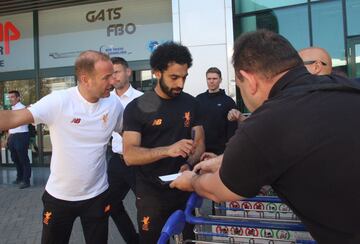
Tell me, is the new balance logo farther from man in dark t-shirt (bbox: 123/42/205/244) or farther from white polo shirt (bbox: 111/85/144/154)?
white polo shirt (bbox: 111/85/144/154)

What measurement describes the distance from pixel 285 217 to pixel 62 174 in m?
1.68

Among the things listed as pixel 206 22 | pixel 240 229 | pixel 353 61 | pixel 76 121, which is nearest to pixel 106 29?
pixel 206 22

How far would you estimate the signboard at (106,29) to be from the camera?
1172 cm

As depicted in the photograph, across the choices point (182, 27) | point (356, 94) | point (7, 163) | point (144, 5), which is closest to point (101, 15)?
point (144, 5)

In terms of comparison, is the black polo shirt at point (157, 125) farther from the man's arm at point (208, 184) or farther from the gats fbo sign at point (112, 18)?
the gats fbo sign at point (112, 18)

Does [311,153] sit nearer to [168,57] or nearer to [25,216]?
[168,57]

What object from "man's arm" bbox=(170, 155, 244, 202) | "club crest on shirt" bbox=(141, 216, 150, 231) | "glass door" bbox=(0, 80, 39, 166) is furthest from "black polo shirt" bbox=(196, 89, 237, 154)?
"glass door" bbox=(0, 80, 39, 166)

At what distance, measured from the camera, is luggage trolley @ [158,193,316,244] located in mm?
2227

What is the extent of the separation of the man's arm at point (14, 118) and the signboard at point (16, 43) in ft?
35.3

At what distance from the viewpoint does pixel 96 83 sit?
11.0 ft

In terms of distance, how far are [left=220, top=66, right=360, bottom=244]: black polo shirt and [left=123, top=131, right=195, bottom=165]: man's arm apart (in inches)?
49.8

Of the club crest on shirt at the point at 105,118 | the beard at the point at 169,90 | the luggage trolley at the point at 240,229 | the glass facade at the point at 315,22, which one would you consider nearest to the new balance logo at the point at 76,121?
the club crest on shirt at the point at 105,118

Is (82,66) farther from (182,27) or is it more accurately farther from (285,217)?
(182,27)

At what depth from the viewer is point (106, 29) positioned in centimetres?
1228
